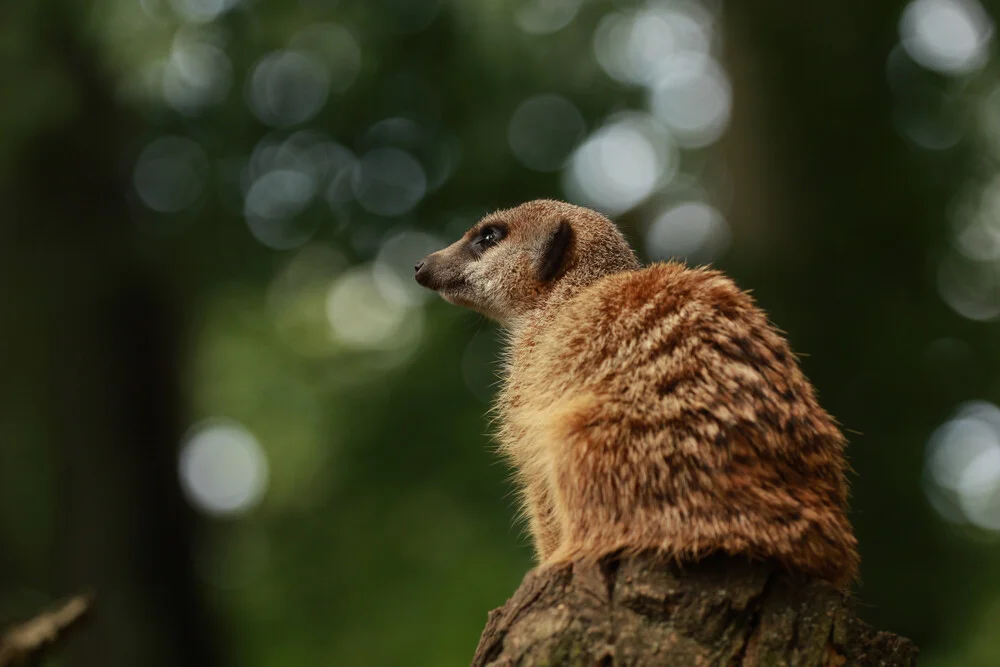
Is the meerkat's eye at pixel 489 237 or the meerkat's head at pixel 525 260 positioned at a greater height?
the meerkat's eye at pixel 489 237

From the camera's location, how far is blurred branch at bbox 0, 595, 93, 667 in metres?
2.13

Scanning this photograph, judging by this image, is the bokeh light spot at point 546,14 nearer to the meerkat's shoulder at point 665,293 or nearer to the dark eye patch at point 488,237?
the dark eye patch at point 488,237

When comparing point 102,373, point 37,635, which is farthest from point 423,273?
point 102,373

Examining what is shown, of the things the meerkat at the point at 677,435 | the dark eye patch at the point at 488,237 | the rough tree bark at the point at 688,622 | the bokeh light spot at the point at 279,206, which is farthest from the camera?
the bokeh light spot at the point at 279,206

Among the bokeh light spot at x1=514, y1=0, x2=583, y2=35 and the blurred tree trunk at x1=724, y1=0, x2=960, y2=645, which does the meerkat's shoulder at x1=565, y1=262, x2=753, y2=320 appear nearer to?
the blurred tree trunk at x1=724, y1=0, x2=960, y2=645

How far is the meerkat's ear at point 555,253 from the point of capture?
4.13 metres

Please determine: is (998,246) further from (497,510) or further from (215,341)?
(215,341)

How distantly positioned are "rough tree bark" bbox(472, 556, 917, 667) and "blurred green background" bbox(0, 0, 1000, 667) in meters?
4.85

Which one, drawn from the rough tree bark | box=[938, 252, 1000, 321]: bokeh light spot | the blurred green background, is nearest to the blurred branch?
the rough tree bark

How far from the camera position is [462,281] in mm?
4453

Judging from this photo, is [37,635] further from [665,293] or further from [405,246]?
[405,246]

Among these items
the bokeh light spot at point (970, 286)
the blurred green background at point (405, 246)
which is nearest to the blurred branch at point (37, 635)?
the blurred green background at point (405, 246)

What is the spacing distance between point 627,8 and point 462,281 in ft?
21.5

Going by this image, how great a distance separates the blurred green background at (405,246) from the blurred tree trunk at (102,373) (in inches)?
1.0
